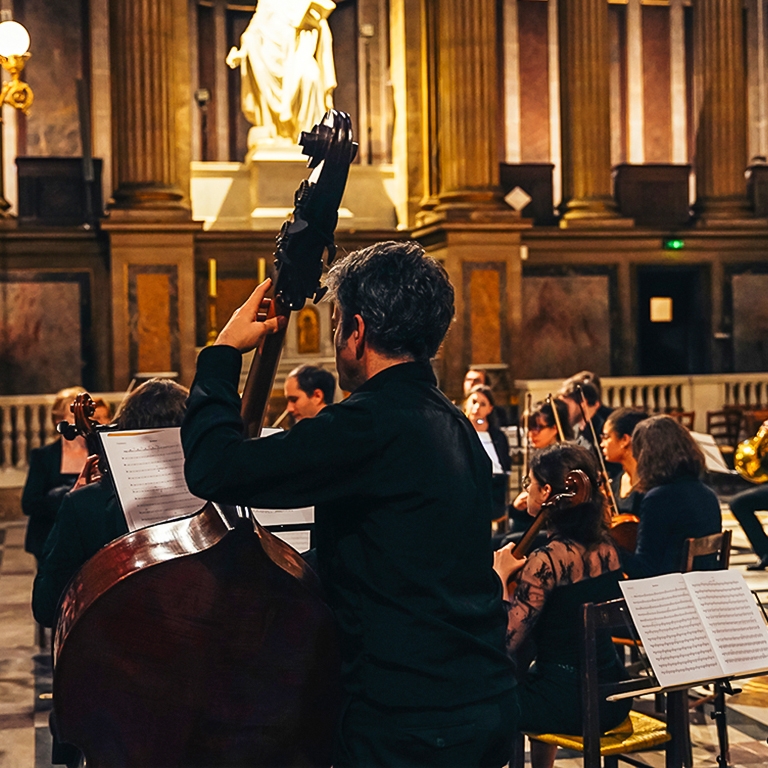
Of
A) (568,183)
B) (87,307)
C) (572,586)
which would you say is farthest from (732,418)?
(572,586)

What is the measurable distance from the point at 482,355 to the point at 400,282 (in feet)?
36.8

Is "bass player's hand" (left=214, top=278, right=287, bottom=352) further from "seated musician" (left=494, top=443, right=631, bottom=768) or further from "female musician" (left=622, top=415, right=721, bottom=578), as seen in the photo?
"female musician" (left=622, top=415, right=721, bottom=578)

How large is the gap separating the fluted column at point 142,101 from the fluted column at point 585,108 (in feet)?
17.3

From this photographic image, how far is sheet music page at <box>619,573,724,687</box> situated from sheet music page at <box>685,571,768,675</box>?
3cm

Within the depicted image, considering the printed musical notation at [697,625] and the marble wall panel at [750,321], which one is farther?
the marble wall panel at [750,321]

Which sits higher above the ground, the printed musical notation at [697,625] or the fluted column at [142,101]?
the fluted column at [142,101]

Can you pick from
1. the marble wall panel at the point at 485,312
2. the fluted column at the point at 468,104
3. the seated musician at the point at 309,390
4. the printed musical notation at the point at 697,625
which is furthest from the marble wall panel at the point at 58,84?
the printed musical notation at the point at 697,625

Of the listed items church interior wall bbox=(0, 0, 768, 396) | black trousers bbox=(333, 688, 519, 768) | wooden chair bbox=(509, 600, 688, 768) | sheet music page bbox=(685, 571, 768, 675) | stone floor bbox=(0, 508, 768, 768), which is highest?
church interior wall bbox=(0, 0, 768, 396)

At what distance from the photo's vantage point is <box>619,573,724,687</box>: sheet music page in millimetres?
2953

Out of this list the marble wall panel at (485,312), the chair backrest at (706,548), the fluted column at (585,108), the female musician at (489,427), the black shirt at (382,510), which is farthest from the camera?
the fluted column at (585,108)

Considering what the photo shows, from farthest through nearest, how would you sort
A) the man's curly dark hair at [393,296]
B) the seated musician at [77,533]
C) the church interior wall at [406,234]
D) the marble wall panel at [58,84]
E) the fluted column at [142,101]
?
the marble wall panel at [58,84], the church interior wall at [406,234], the fluted column at [142,101], the seated musician at [77,533], the man's curly dark hair at [393,296]

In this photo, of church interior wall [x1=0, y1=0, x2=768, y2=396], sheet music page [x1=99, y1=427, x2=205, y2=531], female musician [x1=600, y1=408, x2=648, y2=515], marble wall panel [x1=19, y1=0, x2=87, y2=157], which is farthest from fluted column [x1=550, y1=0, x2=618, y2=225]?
sheet music page [x1=99, y1=427, x2=205, y2=531]

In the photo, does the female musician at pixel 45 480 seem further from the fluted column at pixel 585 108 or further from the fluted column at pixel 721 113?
the fluted column at pixel 721 113

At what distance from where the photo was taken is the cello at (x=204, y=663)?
1744 mm
